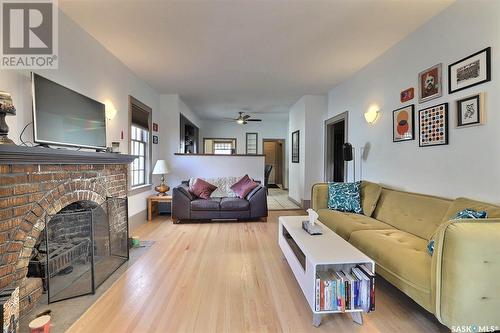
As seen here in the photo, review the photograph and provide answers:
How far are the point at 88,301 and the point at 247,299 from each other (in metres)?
1.33

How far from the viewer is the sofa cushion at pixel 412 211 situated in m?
2.29

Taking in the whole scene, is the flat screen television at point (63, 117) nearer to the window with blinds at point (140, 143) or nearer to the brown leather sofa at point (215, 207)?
the window with blinds at point (140, 143)

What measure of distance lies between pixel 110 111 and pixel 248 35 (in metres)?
2.13

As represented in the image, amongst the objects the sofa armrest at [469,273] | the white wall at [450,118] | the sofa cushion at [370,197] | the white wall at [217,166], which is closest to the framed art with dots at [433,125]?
the white wall at [450,118]

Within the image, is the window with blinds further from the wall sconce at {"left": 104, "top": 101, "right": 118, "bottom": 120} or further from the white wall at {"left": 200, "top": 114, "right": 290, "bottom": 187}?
the white wall at {"left": 200, "top": 114, "right": 290, "bottom": 187}

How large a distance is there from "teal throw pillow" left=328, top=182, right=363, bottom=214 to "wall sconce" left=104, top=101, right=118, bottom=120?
3.32m

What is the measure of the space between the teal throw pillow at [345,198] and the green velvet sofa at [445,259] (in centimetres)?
81

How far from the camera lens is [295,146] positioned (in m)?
6.60

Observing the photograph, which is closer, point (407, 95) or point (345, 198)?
point (407, 95)

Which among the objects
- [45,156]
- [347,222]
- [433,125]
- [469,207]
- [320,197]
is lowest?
[347,222]

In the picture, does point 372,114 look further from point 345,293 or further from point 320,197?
point 345,293

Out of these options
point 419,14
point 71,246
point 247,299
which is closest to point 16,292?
point 71,246

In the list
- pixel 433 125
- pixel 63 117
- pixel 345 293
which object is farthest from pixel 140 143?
pixel 433 125

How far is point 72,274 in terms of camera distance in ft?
7.88
